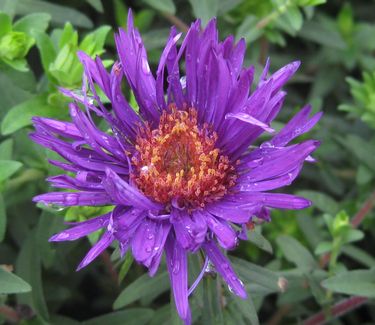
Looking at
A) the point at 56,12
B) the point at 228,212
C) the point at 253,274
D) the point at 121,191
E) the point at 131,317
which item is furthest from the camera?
the point at 56,12

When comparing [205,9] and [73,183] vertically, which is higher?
[205,9]

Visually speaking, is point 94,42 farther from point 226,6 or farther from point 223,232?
point 223,232

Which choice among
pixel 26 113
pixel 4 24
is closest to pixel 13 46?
pixel 4 24

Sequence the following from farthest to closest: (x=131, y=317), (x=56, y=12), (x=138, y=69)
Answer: (x=56, y=12) → (x=131, y=317) → (x=138, y=69)

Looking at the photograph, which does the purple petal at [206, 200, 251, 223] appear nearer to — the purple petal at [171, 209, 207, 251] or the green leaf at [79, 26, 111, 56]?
the purple petal at [171, 209, 207, 251]

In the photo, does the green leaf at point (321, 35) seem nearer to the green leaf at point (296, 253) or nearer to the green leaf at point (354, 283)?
the green leaf at point (296, 253)

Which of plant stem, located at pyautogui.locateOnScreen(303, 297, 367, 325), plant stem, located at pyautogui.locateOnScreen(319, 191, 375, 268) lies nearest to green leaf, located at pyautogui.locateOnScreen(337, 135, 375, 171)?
plant stem, located at pyautogui.locateOnScreen(319, 191, 375, 268)

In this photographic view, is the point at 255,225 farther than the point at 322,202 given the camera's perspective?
No

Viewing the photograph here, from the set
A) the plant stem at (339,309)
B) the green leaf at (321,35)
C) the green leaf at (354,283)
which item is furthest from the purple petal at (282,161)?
the green leaf at (321,35)

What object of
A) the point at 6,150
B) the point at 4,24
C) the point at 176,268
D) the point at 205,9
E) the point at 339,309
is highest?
the point at 205,9
